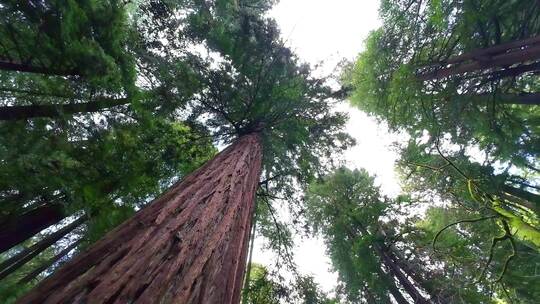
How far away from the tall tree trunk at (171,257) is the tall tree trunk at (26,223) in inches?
96.5

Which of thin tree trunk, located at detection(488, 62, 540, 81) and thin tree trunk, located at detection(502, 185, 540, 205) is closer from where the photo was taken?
thin tree trunk, located at detection(488, 62, 540, 81)

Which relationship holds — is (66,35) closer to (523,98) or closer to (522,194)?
(523,98)

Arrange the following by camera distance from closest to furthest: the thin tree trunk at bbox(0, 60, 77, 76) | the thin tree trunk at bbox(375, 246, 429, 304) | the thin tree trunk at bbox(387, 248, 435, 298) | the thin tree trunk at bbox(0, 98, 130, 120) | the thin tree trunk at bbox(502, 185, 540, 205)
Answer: the thin tree trunk at bbox(0, 60, 77, 76) → the thin tree trunk at bbox(0, 98, 130, 120) → the thin tree trunk at bbox(502, 185, 540, 205) → the thin tree trunk at bbox(375, 246, 429, 304) → the thin tree trunk at bbox(387, 248, 435, 298)

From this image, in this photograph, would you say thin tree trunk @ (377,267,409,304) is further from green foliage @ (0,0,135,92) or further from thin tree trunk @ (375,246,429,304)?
green foliage @ (0,0,135,92)

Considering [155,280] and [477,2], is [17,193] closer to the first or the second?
[155,280]

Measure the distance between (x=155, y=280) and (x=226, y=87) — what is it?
5.17m

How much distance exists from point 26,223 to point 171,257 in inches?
131

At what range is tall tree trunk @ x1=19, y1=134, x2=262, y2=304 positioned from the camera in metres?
1.46

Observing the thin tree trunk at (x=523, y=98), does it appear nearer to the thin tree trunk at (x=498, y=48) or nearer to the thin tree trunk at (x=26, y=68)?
the thin tree trunk at (x=498, y=48)

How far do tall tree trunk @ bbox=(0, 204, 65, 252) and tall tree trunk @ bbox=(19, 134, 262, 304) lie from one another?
2450 millimetres

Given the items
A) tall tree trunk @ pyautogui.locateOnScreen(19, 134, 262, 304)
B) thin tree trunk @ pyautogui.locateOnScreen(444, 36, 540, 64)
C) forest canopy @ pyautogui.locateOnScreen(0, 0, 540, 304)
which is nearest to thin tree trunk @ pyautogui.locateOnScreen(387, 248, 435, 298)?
forest canopy @ pyautogui.locateOnScreen(0, 0, 540, 304)

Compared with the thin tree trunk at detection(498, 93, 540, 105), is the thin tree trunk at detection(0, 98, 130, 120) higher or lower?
lower

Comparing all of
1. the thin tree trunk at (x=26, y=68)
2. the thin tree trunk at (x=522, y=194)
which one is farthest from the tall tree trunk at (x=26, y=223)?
the thin tree trunk at (x=522, y=194)

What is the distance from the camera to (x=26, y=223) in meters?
4.06
